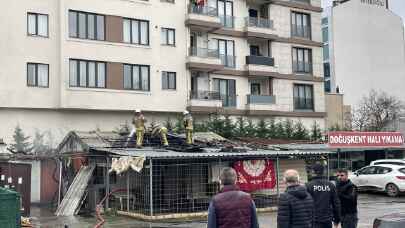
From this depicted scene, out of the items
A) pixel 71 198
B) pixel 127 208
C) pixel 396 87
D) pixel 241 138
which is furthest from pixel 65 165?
pixel 396 87

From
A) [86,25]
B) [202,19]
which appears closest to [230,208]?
[86,25]

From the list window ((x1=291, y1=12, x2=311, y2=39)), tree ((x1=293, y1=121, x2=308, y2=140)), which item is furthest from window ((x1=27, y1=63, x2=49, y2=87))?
window ((x1=291, y1=12, x2=311, y2=39))

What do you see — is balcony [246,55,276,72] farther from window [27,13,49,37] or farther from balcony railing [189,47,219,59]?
window [27,13,49,37]

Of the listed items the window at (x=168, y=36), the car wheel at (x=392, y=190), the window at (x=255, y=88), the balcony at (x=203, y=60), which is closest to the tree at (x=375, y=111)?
the window at (x=255, y=88)

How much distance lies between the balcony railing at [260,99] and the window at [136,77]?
855cm

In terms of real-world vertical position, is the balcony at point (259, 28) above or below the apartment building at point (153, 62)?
above

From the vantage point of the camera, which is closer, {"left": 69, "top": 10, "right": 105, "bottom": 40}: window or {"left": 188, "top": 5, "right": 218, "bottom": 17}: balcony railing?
{"left": 69, "top": 10, "right": 105, "bottom": 40}: window

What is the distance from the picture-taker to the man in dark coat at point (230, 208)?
22.6 feet

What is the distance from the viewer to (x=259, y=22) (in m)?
43.5

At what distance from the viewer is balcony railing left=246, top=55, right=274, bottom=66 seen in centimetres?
4247

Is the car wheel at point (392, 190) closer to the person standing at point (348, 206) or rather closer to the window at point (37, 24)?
the person standing at point (348, 206)

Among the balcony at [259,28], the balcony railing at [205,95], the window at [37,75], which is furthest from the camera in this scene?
the balcony at [259,28]

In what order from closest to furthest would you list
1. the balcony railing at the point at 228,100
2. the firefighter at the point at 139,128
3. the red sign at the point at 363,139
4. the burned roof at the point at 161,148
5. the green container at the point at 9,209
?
the green container at the point at 9,209, the burned roof at the point at 161,148, the firefighter at the point at 139,128, the red sign at the point at 363,139, the balcony railing at the point at 228,100

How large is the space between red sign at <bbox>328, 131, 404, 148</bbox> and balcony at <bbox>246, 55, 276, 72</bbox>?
39.6 ft
